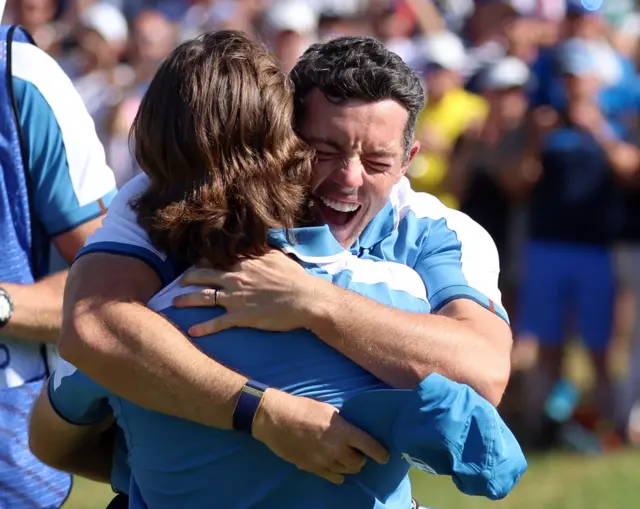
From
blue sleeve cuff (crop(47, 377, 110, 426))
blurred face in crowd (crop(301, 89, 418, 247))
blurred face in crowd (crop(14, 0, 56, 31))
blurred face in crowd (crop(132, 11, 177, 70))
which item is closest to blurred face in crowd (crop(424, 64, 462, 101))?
blurred face in crowd (crop(132, 11, 177, 70))

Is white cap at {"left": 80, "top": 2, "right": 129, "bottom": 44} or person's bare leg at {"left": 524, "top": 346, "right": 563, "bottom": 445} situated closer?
person's bare leg at {"left": 524, "top": 346, "right": 563, "bottom": 445}

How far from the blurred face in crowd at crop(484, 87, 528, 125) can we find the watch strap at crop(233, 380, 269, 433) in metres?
5.89

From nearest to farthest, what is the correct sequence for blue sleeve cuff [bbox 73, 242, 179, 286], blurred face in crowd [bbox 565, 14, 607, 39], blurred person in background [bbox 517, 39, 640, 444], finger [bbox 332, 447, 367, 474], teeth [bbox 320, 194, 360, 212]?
finger [bbox 332, 447, 367, 474], blue sleeve cuff [bbox 73, 242, 179, 286], teeth [bbox 320, 194, 360, 212], blurred person in background [bbox 517, 39, 640, 444], blurred face in crowd [bbox 565, 14, 607, 39]

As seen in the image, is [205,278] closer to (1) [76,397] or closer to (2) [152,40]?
(1) [76,397]

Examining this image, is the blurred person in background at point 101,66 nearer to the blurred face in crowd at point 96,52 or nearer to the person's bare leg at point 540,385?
the blurred face in crowd at point 96,52

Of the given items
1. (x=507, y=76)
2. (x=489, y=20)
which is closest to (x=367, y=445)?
(x=507, y=76)

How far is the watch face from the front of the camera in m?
2.84

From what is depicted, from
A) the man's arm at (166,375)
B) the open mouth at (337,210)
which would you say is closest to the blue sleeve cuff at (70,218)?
the man's arm at (166,375)

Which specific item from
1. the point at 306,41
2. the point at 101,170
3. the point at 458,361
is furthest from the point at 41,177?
the point at 306,41

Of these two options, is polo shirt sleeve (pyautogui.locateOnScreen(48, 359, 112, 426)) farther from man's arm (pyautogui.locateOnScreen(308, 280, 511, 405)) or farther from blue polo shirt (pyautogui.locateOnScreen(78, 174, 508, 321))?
man's arm (pyautogui.locateOnScreen(308, 280, 511, 405))

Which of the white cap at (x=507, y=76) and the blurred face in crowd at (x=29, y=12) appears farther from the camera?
the white cap at (x=507, y=76)

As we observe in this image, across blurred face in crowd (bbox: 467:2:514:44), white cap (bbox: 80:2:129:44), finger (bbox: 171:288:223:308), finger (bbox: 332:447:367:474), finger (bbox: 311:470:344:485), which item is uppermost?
finger (bbox: 171:288:223:308)

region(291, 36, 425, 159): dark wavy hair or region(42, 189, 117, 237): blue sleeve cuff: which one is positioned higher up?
region(291, 36, 425, 159): dark wavy hair

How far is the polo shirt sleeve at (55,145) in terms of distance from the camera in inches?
112
